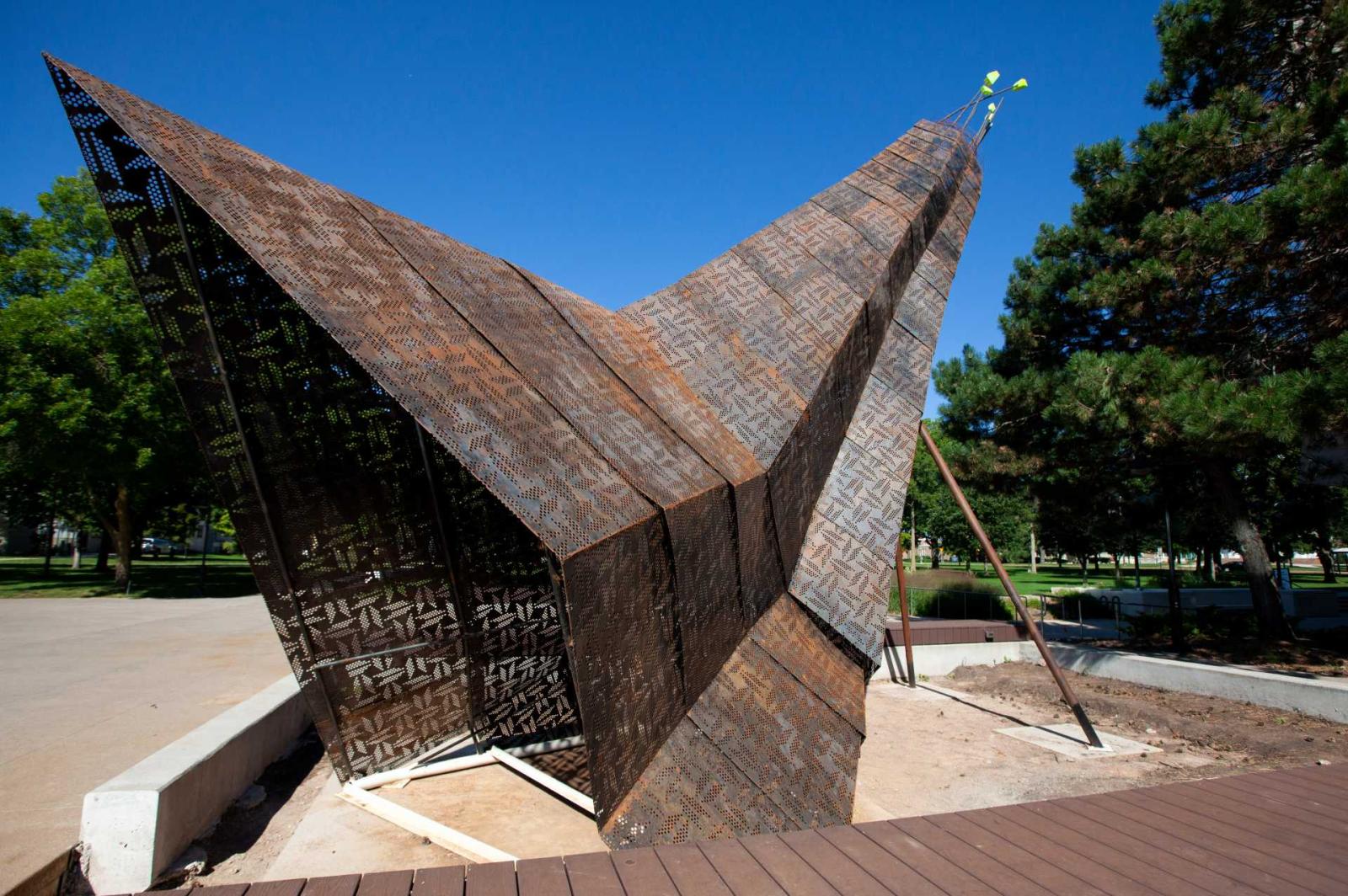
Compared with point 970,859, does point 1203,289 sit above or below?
above

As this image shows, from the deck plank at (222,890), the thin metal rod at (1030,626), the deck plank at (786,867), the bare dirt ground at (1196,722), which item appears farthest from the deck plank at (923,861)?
the bare dirt ground at (1196,722)

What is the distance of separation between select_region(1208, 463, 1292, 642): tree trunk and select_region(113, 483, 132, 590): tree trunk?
23.5m

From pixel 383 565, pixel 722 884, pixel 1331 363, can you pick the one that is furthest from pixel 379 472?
pixel 1331 363

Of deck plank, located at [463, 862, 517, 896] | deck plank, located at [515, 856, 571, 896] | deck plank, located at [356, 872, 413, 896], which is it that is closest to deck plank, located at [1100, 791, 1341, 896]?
deck plank, located at [515, 856, 571, 896]

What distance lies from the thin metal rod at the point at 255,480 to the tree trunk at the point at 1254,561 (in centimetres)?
1283

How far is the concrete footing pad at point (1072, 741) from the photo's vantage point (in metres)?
7.15

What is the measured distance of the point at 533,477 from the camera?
3.00 m

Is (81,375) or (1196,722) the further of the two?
(81,375)

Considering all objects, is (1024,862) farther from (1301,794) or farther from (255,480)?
(255,480)

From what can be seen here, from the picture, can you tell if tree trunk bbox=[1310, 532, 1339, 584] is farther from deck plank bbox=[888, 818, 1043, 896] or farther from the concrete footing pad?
deck plank bbox=[888, 818, 1043, 896]

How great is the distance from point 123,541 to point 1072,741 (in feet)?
71.4

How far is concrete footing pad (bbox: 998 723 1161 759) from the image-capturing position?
23.5 ft

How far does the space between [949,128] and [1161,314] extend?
4.82 m

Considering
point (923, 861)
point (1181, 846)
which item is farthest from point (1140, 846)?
point (923, 861)
